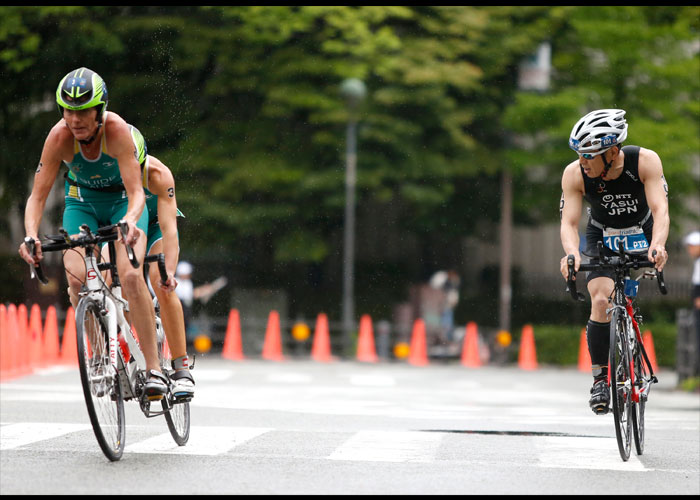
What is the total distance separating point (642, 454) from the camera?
28.3 feet

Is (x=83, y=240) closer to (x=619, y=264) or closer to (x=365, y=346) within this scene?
(x=619, y=264)

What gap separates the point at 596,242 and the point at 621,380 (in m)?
1.12

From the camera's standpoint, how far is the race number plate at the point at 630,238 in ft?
28.6

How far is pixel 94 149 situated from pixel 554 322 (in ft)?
86.8

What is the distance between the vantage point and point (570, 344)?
1118 inches

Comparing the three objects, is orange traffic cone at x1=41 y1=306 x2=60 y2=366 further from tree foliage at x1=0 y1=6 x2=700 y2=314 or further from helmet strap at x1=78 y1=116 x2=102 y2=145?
helmet strap at x1=78 y1=116 x2=102 y2=145

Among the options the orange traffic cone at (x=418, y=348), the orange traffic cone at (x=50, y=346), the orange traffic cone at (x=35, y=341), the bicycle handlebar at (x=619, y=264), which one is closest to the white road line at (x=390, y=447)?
the bicycle handlebar at (x=619, y=264)

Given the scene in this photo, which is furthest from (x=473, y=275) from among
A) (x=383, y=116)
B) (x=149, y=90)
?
(x=149, y=90)

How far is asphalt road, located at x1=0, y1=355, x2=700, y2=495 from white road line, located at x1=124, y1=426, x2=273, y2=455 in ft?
0.05

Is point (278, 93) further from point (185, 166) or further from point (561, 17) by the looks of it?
point (561, 17)

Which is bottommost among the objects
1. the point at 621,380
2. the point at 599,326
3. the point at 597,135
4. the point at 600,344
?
the point at 621,380

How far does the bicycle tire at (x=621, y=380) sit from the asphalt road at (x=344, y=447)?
0.16 metres

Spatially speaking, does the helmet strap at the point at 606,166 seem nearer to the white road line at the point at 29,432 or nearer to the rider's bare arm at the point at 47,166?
the rider's bare arm at the point at 47,166

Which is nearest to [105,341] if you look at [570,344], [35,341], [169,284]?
[169,284]
